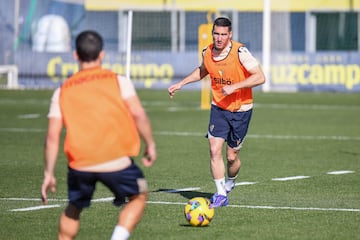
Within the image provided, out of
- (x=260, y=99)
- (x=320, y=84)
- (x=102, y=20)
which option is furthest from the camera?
(x=102, y=20)

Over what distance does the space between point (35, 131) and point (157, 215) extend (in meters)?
11.6

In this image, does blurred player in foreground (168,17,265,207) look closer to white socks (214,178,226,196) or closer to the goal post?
white socks (214,178,226,196)

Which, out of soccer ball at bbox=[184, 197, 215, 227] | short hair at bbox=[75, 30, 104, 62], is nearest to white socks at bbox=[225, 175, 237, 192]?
soccer ball at bbox=[184, 197, 215, 227]

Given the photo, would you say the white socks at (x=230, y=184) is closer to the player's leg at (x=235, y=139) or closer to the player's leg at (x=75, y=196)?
the player's leg at (x=235, y=139)

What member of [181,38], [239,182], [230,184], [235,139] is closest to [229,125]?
[235,139]

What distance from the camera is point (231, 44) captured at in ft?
42.2

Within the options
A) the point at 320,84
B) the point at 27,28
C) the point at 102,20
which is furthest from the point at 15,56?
the point at 320,84

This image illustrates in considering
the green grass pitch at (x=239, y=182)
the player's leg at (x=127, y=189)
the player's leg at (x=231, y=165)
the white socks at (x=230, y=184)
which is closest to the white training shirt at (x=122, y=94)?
the player's leg at (x=127, y=189)

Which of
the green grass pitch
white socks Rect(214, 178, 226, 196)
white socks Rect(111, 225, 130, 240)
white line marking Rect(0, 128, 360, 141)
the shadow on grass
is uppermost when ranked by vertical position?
white socks Rect(111, 225, 130, 240)

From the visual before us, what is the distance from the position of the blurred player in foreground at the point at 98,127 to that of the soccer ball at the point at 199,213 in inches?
102

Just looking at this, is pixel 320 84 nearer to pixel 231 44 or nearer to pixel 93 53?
pixel 231 44

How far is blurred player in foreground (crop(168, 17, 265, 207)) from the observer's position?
12609 mm

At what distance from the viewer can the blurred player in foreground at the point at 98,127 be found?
26.5 feet

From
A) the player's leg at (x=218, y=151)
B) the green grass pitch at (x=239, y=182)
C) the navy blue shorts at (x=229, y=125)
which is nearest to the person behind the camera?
the green grass pitch at (x=239, y=182)
